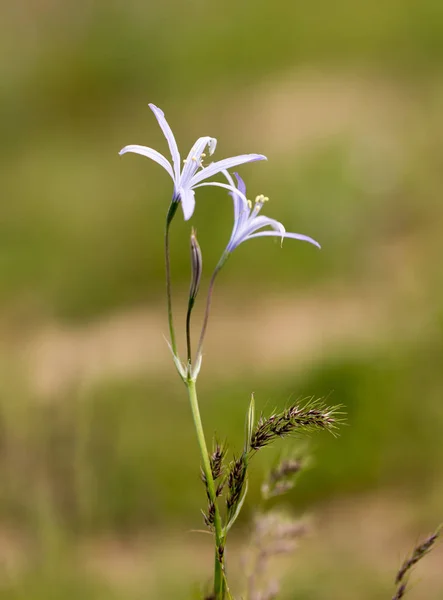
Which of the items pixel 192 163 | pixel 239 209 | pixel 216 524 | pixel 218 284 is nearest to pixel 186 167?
pixel 192 163

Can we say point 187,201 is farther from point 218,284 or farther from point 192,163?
point 218,284

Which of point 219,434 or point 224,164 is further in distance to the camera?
point 219,434

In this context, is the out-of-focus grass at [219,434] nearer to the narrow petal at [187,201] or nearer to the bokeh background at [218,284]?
the bokeh background at [218,284]

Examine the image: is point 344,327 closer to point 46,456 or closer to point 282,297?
point 282,297

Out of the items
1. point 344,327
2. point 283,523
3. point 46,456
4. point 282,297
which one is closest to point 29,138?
point 282,297

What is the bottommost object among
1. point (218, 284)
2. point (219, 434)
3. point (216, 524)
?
point (219, 434)

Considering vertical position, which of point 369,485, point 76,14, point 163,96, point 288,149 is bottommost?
point 369,485

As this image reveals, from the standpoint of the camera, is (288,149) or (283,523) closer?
(283,523)
